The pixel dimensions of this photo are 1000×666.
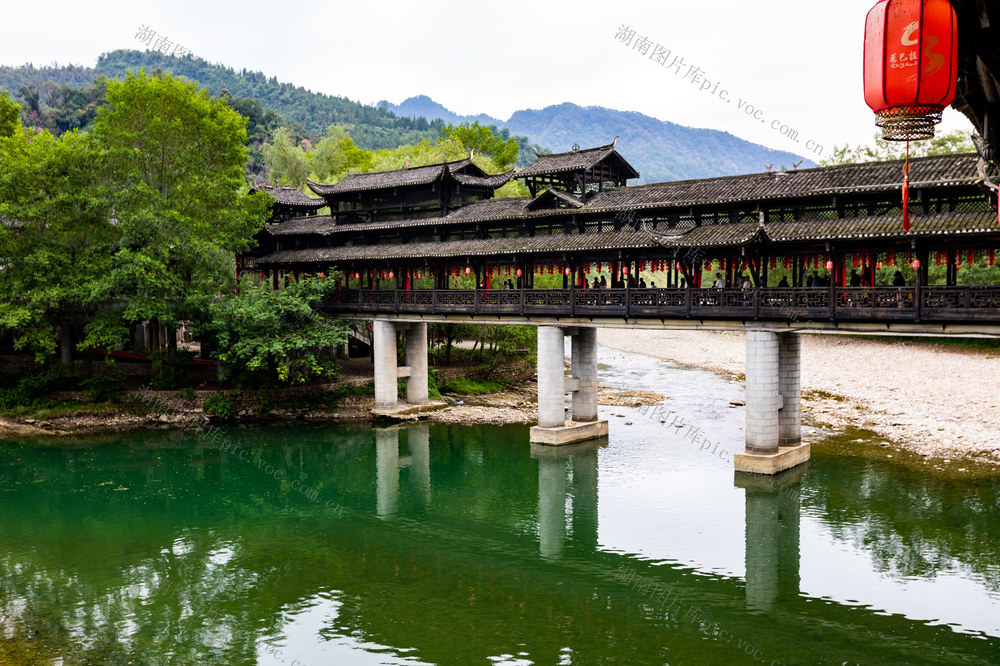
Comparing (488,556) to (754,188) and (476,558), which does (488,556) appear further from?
(754,188)

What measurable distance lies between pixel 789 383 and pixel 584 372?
816cm

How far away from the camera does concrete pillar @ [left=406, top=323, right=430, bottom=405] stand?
36125 millimetres

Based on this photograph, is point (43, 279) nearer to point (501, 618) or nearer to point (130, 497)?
point (130, 497)

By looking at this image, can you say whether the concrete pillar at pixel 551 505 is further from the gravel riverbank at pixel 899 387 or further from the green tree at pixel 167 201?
the green tree at pixel 167 201

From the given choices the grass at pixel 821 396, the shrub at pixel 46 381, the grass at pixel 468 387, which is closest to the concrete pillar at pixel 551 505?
the grass at pixel 468 387

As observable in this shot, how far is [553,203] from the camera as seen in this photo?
30.6 m

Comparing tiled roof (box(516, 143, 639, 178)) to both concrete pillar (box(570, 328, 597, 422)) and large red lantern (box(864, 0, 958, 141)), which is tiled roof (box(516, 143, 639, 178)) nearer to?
concrete pillar (box(570, 328, 597, 422))

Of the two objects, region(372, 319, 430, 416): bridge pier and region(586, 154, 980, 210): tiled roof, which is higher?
region(586, 154, 980, 210): tiled roof

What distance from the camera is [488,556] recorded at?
758 inches

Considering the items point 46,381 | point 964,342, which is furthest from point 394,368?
point 964,342

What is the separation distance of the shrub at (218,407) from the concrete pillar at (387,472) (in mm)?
6850

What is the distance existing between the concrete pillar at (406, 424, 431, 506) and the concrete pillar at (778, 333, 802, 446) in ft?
39.5

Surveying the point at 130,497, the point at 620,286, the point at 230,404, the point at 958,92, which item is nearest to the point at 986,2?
the point at 958,92

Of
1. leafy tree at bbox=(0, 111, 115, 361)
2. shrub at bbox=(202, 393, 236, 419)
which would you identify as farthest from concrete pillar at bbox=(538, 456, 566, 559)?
leafy tree at bbox=(0, 111, 115, 361)
